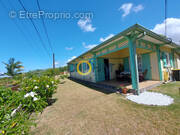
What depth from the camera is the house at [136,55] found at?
3.43 m

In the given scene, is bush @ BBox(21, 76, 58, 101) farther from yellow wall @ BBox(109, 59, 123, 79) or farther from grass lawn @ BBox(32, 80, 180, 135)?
yellow wall @ BBox(109, 59, 123, 79)

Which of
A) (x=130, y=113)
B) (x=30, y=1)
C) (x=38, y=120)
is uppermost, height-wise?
(x=30, y=1)

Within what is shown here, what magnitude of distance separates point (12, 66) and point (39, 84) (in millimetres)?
13403

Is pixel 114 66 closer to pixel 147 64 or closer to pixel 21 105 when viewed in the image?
pixel 147 64

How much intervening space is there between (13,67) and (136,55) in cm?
1653

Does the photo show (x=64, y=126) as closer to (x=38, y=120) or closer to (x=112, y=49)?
(x=38, y=120)

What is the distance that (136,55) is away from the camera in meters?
3.51

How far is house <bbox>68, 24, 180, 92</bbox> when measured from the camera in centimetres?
343

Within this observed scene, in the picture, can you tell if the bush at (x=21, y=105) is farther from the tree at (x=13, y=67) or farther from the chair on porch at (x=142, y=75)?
the tree at (x=13, y=67)

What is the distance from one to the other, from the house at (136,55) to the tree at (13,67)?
11.8 m

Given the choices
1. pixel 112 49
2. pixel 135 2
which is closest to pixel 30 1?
pixel 112 49

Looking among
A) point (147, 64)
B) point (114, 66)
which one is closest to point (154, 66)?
point (147, 64)

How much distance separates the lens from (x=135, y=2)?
13.4ft

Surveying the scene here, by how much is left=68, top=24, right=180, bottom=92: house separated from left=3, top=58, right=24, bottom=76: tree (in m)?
→ 11.8
